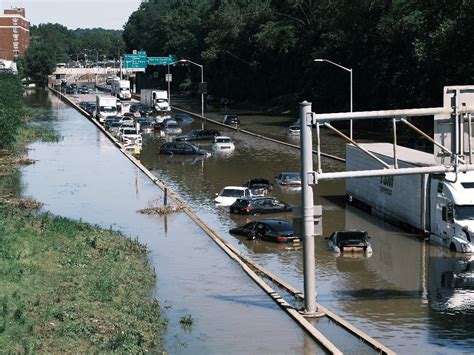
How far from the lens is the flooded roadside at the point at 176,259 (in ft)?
89.3

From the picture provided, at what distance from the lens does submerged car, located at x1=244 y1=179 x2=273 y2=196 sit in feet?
183

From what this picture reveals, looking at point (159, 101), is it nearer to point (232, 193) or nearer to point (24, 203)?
point (232, 193)

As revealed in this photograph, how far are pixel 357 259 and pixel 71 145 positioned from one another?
5610cm

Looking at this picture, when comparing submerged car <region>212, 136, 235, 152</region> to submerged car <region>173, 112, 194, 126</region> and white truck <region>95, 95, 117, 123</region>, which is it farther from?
white truck <region>95, 95, 117, 123</region>

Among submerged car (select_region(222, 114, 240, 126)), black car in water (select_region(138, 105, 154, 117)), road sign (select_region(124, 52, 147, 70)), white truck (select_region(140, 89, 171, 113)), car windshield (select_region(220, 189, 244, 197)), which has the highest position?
road sign (select_region(124, 52, 147, 70))

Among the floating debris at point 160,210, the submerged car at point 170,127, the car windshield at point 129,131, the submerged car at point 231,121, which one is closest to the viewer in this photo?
the floating debris at point 160,210

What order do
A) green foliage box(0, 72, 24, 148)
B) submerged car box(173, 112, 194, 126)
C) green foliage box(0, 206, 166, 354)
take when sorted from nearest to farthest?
green foliage box(0, 206, 166, 354) < green foliage box(0, 72, 24, 148) < submerged car box(173, 112, 194, 126)

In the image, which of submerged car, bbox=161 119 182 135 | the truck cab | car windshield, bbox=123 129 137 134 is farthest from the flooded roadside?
submerged car, bbox=161 119 182 135

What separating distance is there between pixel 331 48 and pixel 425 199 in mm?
70947

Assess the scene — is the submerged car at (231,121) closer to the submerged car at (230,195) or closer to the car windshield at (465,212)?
the submerged car at (230,195)

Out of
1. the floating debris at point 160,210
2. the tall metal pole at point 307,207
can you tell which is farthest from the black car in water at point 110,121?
the tall metal pole at point 307,207

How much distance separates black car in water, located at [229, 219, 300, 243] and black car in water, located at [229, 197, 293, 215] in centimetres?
504

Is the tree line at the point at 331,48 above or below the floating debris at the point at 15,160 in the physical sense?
above

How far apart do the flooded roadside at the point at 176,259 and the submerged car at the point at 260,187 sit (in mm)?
5552
